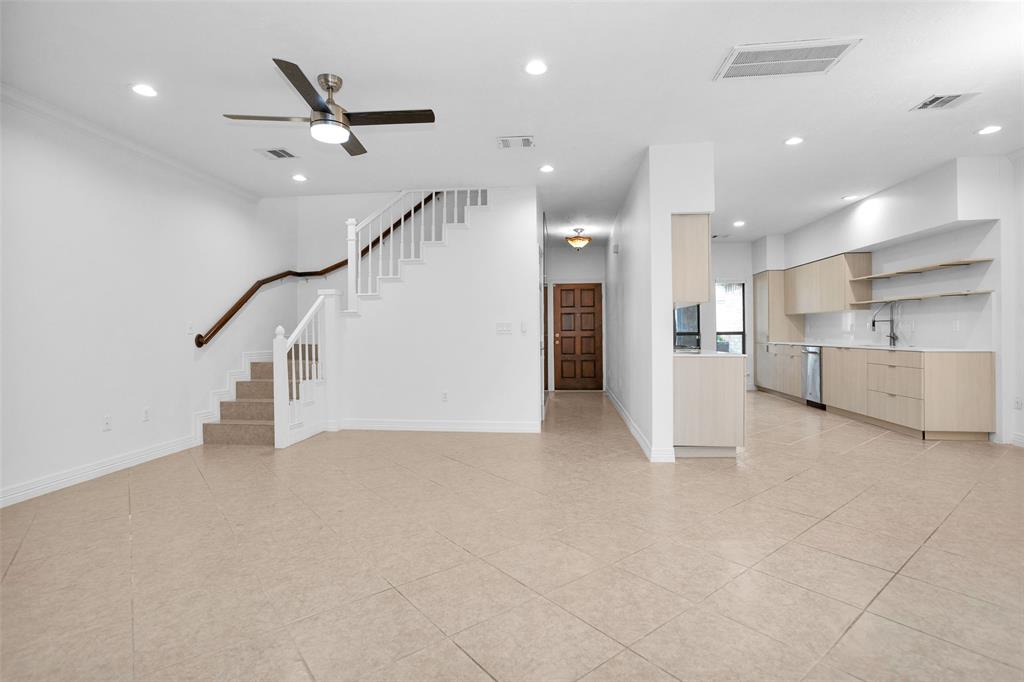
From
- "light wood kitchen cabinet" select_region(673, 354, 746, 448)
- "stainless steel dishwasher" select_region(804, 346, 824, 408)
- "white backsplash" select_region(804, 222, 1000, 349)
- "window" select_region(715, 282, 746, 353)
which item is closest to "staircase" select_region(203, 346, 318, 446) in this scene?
"light wood kitchen cabinet" select_region(673, 354, 746, 448)

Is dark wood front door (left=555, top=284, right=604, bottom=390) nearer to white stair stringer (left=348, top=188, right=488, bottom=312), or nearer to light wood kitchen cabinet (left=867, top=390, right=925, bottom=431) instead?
white stair stringer (left=348, top=188, right=488, bottom=312)

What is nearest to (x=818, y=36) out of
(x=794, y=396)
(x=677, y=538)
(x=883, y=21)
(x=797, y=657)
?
(x=883, y=21)

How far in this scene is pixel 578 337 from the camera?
9.37 meters

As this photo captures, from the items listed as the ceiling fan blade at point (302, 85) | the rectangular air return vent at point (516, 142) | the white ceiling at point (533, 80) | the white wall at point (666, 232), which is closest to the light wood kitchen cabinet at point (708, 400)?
the white wall at point (666, 232)

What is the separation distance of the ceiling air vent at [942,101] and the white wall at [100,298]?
22.0ft

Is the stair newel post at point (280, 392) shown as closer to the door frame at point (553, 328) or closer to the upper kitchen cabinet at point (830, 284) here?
the door frame at point (553, 328)

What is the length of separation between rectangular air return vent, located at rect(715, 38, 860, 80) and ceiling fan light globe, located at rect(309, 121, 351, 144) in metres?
2.53

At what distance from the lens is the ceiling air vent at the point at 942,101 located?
11.1ft

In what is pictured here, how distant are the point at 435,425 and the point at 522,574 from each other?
358 cm

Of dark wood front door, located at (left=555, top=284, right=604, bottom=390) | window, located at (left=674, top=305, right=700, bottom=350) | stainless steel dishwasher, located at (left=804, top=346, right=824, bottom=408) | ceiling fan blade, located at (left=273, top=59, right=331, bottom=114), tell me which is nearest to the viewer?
ceiling fan blade, located at (left=273, top=59, right=331, bottom=114)

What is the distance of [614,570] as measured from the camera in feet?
7.27

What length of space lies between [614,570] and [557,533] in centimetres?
49

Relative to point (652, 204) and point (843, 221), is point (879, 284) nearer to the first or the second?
point (843, 221)

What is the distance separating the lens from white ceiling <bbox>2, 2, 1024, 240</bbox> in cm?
A: 250
